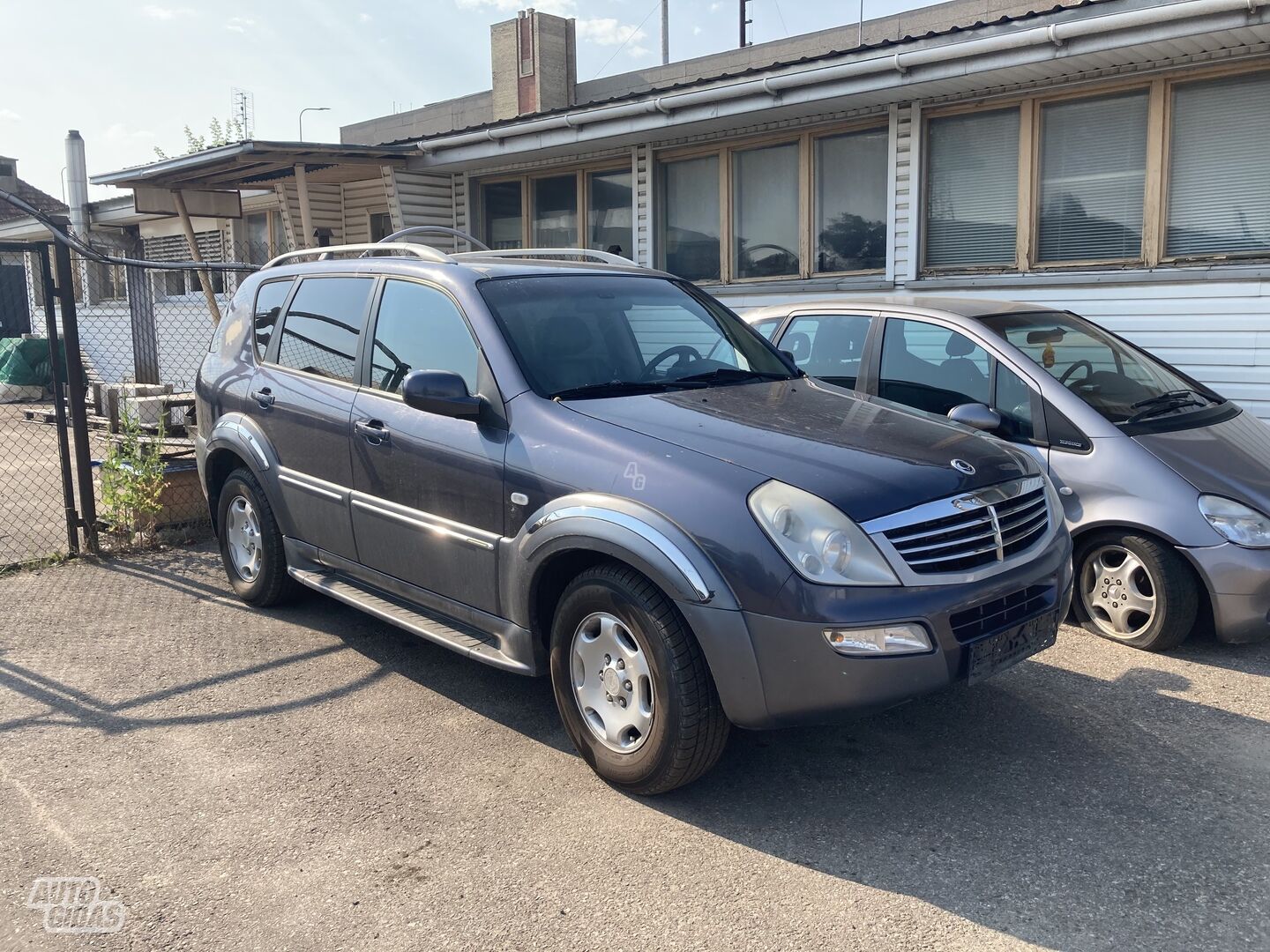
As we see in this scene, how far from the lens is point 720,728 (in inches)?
132

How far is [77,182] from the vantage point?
17.8 metres

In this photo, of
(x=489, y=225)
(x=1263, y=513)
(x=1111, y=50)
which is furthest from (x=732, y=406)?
(x=489, y=225)

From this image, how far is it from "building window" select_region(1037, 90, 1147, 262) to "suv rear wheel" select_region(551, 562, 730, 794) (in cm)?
670

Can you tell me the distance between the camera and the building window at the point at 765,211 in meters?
10.4

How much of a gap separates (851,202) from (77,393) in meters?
6.90

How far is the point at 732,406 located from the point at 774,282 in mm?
6769

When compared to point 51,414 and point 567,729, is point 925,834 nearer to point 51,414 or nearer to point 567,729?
point 567,729

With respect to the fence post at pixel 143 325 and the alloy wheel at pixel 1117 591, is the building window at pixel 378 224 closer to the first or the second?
the fence post at pixel 143 325

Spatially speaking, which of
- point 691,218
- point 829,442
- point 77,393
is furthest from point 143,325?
point 829,442

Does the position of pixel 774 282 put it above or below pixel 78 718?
above

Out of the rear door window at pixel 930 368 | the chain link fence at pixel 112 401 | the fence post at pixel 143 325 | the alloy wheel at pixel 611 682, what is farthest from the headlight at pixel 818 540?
the fence post at pixel 143 325

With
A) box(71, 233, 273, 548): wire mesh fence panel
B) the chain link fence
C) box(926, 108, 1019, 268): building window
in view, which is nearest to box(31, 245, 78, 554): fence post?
the chain link fence

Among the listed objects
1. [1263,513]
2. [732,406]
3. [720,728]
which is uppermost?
[732,406]

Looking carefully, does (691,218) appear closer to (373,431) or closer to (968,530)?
(373,431)
